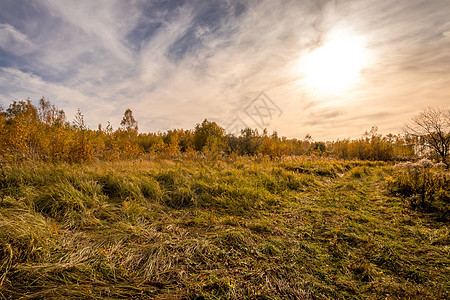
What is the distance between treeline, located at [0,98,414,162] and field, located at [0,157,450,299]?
2.97 meters

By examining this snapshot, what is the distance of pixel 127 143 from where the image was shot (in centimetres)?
1067

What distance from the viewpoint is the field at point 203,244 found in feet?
5.89

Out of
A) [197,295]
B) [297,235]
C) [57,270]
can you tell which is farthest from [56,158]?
[297,235]

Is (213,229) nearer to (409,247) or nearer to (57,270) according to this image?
(57,270)

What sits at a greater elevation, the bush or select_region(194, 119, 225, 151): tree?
select_region(194, 119, 225, 151): tree

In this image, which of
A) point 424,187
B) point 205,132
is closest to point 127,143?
point 205,132

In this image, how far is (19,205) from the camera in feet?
9.89

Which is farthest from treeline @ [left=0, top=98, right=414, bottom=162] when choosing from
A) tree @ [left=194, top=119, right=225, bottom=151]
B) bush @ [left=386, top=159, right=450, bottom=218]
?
bush @ [left=386, top=159, right=450, bottom=218]

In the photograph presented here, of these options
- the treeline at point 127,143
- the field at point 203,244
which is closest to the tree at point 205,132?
the treeline at point 127,143

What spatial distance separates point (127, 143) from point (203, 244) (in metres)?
9.96

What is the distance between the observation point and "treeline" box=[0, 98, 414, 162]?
6816 mm

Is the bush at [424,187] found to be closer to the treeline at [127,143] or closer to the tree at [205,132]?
the treeline at [127,143]

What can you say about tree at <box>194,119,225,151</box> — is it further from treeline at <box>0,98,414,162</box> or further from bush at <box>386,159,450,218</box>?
bush at <box>386,159,450,218</box>

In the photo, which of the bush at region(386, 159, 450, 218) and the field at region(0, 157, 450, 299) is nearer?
the field at region(0, 157, 450, 299)
